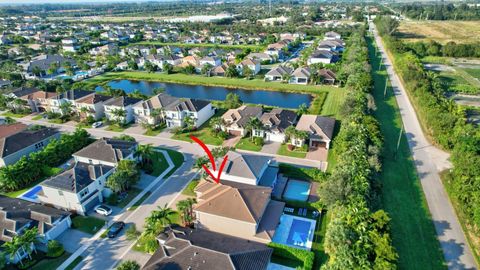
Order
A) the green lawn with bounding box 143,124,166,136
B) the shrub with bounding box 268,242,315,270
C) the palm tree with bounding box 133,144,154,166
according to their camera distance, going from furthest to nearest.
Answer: the green lawn with bounding box 143,124,166,136
the palm tree with bounding box 133,144,154,166
the shrub with bounding box 268,242,315,270

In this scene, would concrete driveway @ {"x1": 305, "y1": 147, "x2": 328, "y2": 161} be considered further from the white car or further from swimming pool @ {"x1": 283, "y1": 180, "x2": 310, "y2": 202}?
the white car

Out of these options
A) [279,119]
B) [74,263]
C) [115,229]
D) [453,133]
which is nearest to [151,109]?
[279,119]

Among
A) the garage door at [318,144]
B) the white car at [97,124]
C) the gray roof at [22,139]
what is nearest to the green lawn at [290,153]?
the garage door at [318,144]

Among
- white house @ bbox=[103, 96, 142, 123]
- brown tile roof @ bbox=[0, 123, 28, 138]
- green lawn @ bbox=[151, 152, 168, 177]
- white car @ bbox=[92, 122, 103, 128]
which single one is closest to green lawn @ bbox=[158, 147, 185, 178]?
green lawn @ bbox=[151, 152, 168, 177]

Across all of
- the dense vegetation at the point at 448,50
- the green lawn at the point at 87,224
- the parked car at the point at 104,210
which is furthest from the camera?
the dense vegetation at the point at 448,50

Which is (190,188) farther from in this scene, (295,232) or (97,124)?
(97,124)

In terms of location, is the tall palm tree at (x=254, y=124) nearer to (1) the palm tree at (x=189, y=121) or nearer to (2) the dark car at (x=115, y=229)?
(1) the palm tree at (x=189, y=121)

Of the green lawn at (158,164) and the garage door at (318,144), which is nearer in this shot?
the green lawn at (158,164)
